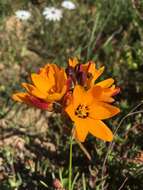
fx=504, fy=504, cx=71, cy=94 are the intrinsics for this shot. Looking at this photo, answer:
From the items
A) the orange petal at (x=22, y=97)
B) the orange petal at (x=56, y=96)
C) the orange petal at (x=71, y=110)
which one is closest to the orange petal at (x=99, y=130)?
the orange petal at (x=71, y=110)

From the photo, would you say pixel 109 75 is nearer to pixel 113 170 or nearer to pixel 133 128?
pixel 133 128

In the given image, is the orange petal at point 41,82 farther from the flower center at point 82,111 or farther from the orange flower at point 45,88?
the flower center at point 82,111

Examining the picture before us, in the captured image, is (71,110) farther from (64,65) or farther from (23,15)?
(23,15)

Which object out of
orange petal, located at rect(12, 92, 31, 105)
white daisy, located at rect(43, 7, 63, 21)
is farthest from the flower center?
white daisy, located at rect(43, 7, 63, 21)

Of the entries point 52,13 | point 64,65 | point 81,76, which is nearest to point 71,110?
point 81,76

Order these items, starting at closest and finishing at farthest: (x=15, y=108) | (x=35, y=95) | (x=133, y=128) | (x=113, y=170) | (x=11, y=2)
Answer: (x=35, y=95) → (x=113, y=170) → (x=133, y=128) → (x=15, y=108) → (x=11, y=2)

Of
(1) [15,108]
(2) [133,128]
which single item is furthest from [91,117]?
(1) [15,108]

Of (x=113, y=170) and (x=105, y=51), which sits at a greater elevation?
(x=105, y=51)

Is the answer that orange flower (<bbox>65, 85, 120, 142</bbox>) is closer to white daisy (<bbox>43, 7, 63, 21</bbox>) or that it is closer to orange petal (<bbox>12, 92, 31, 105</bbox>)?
orange petal (<bbox>12, 92, 31, 105</bbox>)
